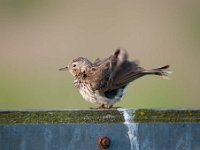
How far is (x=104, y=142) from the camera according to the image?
7.68 m

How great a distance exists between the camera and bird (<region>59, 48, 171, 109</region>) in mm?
10070

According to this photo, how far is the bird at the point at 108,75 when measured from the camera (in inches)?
396

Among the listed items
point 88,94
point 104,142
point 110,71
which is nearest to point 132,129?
point 104,142

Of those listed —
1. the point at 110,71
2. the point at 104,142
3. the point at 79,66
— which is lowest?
the point at 104,142

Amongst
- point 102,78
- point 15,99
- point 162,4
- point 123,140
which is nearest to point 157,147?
point 123,140

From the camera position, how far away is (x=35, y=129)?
25.1ft

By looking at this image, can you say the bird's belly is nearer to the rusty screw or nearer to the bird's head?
the bird's head

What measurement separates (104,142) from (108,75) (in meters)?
2.98

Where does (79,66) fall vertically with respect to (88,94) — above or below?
above

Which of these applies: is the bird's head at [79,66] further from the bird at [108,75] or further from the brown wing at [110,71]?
the brown wing at [110,71]

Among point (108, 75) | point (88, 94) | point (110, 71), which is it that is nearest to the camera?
point (110, 71)

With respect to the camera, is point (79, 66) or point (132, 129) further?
point (79, 66)

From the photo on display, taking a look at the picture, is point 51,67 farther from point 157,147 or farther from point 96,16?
point 157,147

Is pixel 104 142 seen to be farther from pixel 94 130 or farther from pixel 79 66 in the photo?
pixel 79 66
